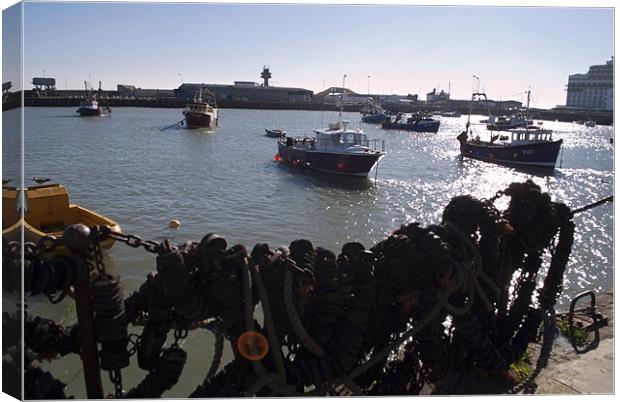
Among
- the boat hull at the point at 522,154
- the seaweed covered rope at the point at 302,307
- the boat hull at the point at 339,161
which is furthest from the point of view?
the boat hull at the point at 522,154

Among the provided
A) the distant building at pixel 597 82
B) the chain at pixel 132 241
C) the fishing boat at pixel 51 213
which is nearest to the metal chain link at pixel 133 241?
the chain at pixel 132 241

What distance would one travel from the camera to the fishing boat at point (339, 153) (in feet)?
88.6

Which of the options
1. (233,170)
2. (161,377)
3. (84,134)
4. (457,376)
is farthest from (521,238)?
(84,134)

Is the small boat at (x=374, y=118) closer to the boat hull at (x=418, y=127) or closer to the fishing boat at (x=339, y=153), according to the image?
the boat hull at (x=418, y=127)

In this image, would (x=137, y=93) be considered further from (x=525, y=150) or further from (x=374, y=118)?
(x=525, y=150)

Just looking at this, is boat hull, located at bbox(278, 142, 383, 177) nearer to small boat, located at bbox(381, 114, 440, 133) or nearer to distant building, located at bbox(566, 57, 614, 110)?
distant building, located at bbox(566, 57, 614, 110)

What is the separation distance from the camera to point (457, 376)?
4.82 meters

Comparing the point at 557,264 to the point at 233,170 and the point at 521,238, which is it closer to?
the point at 521,238

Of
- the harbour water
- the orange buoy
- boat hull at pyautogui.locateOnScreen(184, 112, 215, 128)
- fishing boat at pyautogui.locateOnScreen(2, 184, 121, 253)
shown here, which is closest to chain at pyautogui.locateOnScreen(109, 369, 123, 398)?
the orange buoy

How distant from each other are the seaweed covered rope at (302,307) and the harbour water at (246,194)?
3.73 feet

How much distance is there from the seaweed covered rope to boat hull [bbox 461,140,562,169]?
106 feet

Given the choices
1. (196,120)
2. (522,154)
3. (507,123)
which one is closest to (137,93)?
(196,120)

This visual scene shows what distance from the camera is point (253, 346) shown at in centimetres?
378

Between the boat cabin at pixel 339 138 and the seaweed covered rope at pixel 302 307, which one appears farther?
the boat cabin at pixel 339 138
